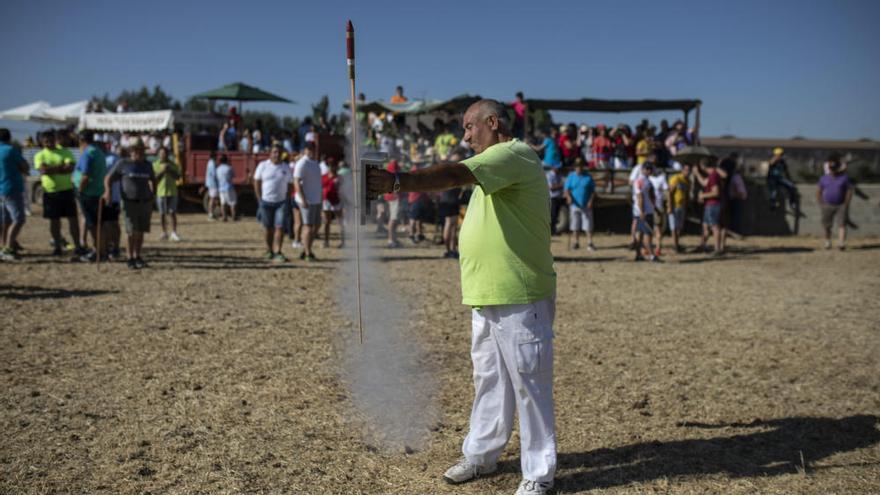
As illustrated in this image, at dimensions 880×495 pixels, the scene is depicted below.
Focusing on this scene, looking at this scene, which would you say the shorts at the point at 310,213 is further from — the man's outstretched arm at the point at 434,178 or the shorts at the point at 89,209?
the man's outstretched arm at the point at 434,178

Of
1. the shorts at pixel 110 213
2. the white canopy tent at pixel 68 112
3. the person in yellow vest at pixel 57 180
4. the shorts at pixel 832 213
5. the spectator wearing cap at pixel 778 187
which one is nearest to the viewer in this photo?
the shorts at pixel 110 213

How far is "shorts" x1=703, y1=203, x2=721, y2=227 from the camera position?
52.0ft

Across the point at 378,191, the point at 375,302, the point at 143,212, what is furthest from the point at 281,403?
the point at 143,212

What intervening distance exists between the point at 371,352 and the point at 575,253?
9.25m

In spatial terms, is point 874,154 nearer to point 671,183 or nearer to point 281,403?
point 671,183

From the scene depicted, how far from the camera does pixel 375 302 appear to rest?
33.8 feet

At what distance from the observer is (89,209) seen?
39.9ft

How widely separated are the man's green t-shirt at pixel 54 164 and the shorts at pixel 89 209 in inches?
20.6

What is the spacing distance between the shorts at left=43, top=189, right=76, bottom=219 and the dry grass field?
4.09ft

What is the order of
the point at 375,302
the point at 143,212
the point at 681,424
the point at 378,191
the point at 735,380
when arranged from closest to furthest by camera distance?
the point at 378,191
the point at 681,424
the point at 735,380
the point at 375,302
the point at 143,212

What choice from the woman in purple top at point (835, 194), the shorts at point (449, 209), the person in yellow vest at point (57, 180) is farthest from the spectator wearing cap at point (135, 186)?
the woman in purple top at point (835, 194)

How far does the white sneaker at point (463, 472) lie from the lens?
4.36 m

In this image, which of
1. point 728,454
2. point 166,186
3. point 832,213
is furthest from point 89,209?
point 832,213

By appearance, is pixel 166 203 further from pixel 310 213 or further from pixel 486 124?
pixel 486 124
